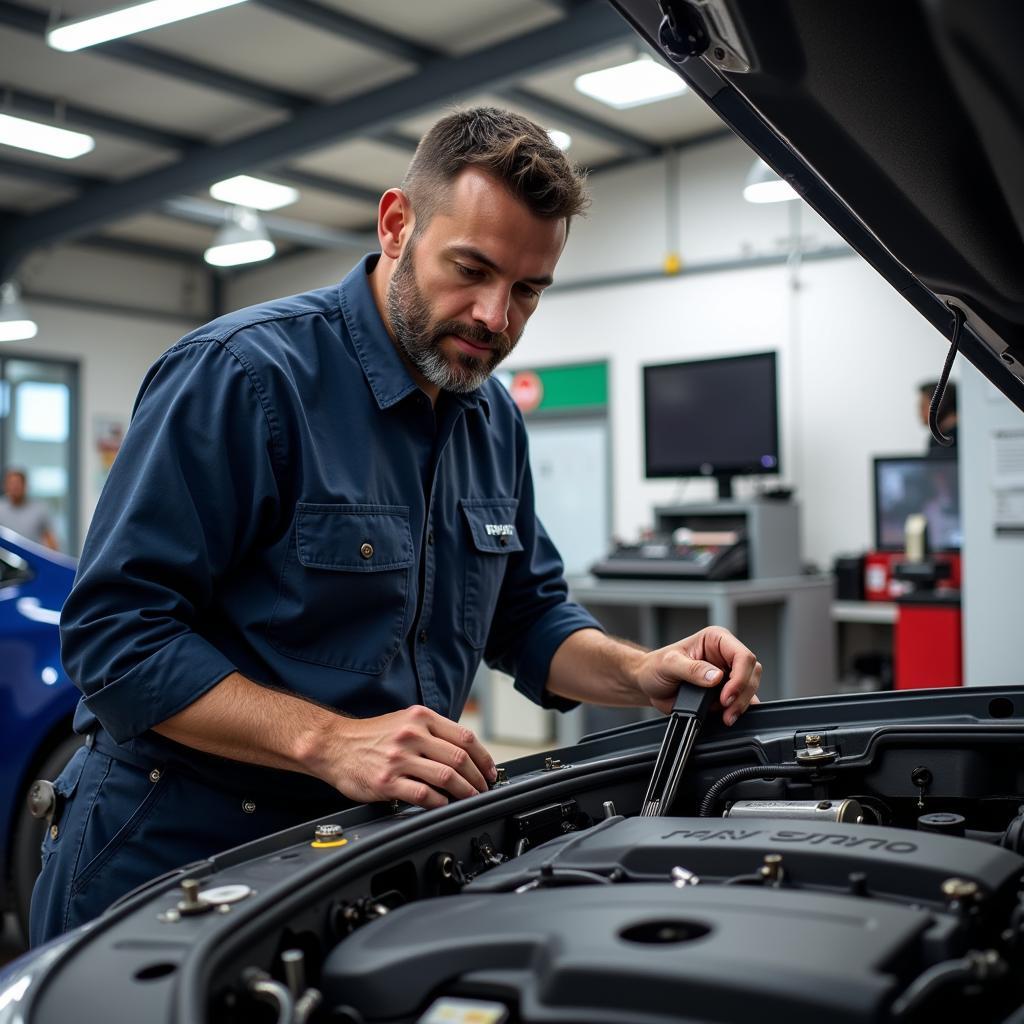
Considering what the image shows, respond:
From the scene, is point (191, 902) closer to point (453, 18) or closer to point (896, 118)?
point (896, 118)

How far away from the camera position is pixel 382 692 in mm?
1228

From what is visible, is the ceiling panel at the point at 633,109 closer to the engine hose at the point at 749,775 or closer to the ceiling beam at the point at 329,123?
the ceiling beam at the point at 329,123

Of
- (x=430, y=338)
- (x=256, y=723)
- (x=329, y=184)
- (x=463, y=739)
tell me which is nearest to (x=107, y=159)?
(x=329, y=184)

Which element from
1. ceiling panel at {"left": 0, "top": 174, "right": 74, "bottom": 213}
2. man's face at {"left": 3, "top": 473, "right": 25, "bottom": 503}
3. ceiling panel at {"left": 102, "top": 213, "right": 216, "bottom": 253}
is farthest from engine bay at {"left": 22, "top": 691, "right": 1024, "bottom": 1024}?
ceiling panel at {"left": 102, "top": 213, "right": 216, "bottom": 253}

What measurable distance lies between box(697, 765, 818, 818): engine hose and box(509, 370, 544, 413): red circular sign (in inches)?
257

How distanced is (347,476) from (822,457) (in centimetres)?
535

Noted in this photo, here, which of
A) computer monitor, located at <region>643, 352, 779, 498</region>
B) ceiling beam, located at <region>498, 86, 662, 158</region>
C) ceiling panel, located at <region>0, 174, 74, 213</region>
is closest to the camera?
computer monitor, located at <region>643, 352, 779, 498</region>

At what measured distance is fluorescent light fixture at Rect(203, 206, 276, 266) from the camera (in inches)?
269

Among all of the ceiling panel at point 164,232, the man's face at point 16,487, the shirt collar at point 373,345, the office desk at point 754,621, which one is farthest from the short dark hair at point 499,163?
the ceiling panel at point 164,232

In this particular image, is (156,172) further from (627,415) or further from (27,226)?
(627,415)

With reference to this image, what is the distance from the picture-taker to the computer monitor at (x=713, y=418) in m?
4.95

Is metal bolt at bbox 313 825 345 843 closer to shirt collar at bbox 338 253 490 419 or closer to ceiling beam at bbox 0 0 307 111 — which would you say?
shirt collar at bbox 338 253 490 419

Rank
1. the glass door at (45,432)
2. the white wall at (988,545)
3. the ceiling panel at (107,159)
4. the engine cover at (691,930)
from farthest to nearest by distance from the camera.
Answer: the glass door at (45,432) → the ceiling panel at (107,159) → the white wall at (988,545) → the engine cover at (691,930)

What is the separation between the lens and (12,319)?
23.8ft
